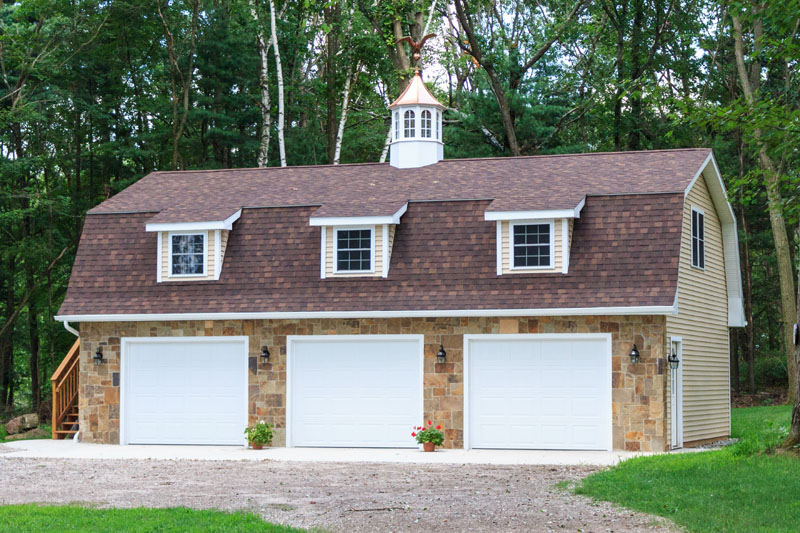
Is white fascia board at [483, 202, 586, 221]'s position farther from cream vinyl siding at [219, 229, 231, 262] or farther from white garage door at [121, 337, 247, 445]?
white garage door at [121, 337, 247, 445]

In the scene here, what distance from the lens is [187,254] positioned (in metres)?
18.7

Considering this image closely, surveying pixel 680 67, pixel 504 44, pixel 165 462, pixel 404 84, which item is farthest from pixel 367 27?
pixel 165 462

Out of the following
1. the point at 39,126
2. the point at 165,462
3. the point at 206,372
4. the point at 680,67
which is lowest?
the point at 165,462

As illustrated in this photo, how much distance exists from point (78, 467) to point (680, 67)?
2314cm

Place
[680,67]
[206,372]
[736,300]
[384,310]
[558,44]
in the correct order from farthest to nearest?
1. [558,44]
2. [680,67]
3. [736,300]
4. [206,372]
5. [384,310]

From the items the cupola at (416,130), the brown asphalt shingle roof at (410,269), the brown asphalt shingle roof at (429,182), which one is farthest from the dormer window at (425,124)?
the brown asphalt shingle roof at (410,269)

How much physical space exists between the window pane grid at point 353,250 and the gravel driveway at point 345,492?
4.29m

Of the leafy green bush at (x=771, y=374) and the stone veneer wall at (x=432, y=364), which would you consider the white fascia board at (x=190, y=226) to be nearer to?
the stone veneer wall at (x=432, y=364)

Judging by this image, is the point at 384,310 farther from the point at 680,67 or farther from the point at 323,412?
the point at 680,67

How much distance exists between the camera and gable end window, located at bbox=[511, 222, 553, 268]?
17297 millimetres

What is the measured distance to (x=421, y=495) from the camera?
11.1 m

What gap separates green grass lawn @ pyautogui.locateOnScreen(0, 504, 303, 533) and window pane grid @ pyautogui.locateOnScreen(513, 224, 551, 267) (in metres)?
8.91

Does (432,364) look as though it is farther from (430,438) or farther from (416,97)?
(416,97)

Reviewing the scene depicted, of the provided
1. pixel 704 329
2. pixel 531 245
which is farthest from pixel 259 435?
pixel 704 329
